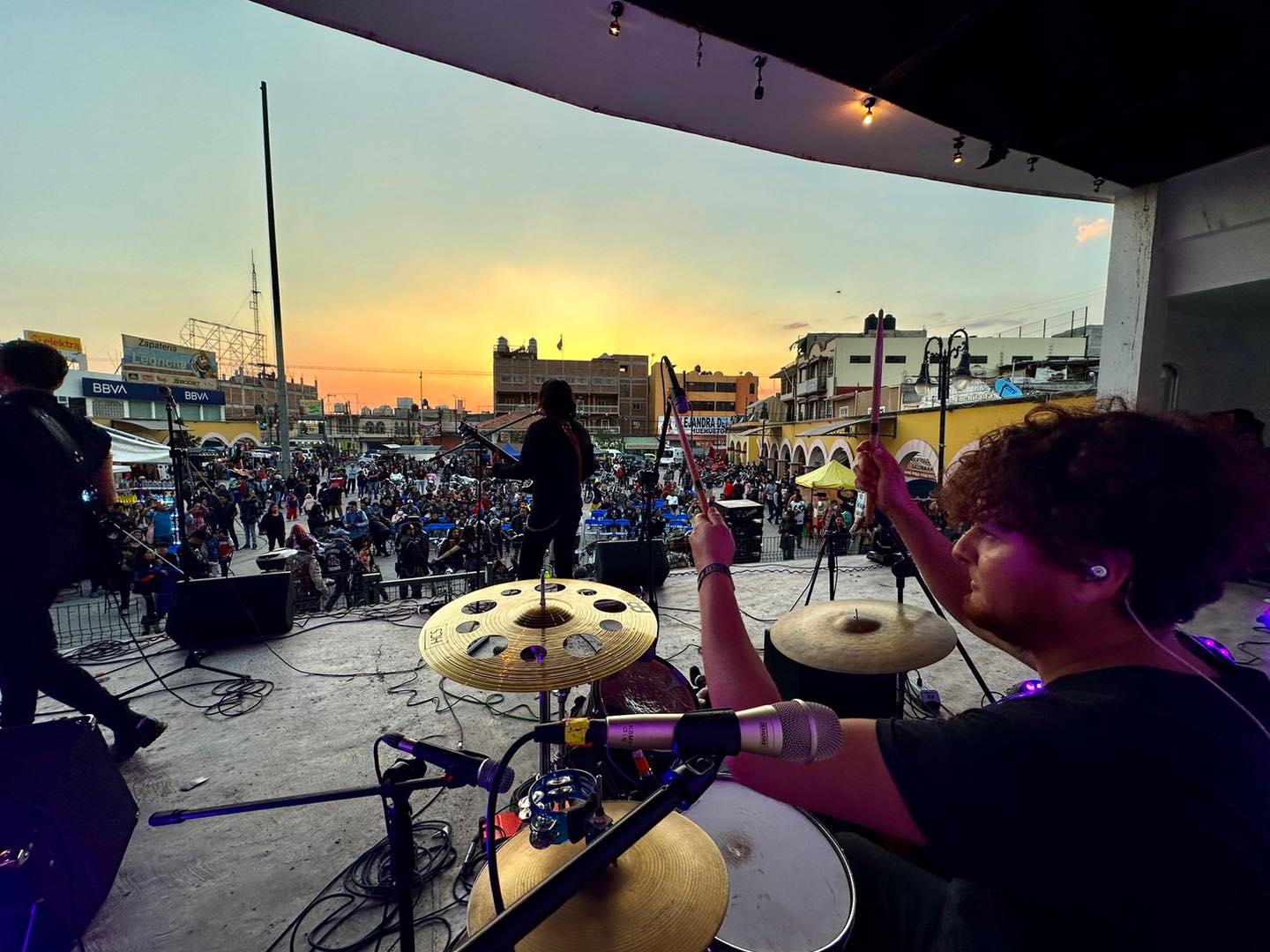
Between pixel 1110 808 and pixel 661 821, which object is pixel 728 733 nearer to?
pixel 661 821

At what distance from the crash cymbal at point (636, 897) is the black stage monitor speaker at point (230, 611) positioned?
162 inches

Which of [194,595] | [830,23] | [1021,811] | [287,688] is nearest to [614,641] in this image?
[1021,811]

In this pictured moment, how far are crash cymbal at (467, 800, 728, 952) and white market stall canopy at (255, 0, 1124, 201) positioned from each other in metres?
3.91

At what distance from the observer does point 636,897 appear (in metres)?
1.15

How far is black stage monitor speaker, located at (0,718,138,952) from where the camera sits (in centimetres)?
158

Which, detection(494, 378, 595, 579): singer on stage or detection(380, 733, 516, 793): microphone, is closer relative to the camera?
detection(380, 733, 516, 793): microphone

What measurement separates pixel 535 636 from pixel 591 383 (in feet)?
173

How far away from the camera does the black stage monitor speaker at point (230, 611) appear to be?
4016mm

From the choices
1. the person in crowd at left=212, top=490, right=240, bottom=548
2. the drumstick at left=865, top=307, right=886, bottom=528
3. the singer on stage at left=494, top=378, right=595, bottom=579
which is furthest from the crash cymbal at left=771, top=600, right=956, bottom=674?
the person in crowd at left=212, top=490, right=240, bottom=548

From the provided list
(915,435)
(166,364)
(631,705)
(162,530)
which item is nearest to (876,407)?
A: (631,705)

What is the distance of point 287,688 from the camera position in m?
3.53

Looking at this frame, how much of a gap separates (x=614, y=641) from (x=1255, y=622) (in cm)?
666

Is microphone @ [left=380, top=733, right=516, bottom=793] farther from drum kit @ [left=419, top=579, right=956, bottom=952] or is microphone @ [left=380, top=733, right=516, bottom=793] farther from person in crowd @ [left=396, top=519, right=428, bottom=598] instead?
person in crowd @ [left=396, top=519, right=428, bottom=598]

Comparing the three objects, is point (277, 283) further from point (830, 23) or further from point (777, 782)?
point (777, 782)
